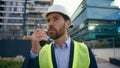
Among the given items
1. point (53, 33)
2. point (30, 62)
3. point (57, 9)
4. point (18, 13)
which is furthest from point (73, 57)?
point (18, 13)

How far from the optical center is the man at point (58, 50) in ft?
7.39

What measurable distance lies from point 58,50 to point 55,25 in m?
0.28

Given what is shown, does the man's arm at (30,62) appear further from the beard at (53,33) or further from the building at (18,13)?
the building at (18,13)

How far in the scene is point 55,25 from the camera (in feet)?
7.82

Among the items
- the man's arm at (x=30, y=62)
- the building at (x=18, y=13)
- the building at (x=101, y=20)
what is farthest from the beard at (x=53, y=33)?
the building at (x=18, y=13)

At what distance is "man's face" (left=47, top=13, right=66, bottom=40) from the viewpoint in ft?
7.68

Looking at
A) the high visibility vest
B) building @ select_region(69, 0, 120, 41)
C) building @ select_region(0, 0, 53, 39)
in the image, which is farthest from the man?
building @ select_region(0, 0, 53, 39)

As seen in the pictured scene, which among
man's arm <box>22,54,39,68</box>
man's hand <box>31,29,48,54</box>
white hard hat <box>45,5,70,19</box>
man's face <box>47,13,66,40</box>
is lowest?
man's arm <box>22,54,39,68</box>

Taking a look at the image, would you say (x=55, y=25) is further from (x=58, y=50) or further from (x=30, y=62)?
(x=30, y=62)

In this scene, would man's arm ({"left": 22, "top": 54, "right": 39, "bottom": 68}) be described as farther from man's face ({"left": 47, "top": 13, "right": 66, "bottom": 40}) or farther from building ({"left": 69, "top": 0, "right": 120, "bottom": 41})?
building ({"left": 69, "top": 0, "right": 120, "bottom": 41})

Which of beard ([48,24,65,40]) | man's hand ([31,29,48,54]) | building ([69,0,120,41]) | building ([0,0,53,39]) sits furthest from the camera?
building ([0,0,53,39])

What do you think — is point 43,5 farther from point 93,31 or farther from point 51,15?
point 51,15

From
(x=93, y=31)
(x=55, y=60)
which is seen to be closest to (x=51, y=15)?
(x=55, y=60)

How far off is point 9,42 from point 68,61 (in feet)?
62.3
